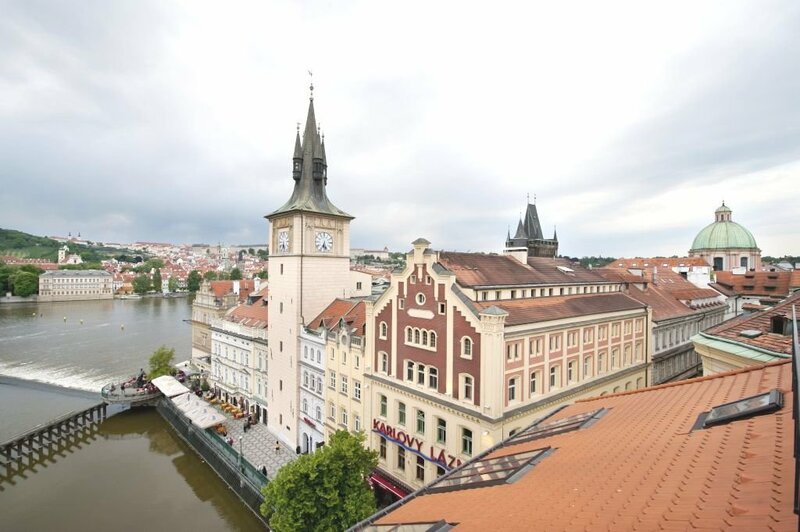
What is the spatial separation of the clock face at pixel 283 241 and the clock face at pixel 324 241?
8.20ft

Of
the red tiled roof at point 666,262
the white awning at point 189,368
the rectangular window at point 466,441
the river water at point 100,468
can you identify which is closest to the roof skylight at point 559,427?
the rectangular window at point 466,441

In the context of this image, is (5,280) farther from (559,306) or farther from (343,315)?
(559,306)

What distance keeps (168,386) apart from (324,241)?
25063mm

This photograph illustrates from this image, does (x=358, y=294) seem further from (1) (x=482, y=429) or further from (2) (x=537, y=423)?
(2) (x=537, y=423)

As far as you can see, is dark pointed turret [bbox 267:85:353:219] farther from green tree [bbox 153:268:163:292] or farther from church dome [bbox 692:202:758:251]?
green tree [bbox 153:268:163:292]

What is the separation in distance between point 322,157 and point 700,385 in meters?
32.6

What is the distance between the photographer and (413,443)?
24.8 meters

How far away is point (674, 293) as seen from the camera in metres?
44.5

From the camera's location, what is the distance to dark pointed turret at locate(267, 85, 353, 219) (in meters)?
35.4

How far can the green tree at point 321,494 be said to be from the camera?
17.9m

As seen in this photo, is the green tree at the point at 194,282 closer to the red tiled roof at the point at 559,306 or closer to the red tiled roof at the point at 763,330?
the red tiled roof at the point at 559,306

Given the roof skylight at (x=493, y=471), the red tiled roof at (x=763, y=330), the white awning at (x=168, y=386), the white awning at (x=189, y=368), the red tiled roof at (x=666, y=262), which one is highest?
the red tiled roof at (x=666, y=262)

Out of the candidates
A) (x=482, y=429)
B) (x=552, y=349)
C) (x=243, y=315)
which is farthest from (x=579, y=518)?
(x=243, y=315)

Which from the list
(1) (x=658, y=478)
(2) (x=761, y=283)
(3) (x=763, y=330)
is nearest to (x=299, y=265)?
(3) (x=763, y=330)
